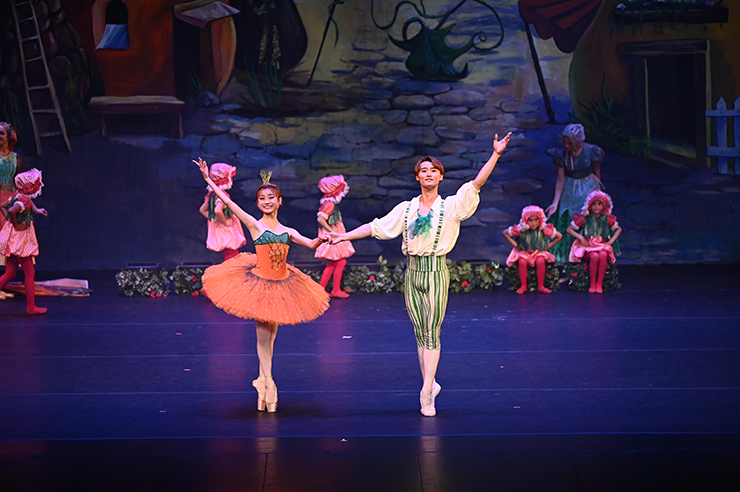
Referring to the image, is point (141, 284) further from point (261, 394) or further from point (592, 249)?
point (592, 249)

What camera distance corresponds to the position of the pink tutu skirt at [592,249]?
7.80 meters

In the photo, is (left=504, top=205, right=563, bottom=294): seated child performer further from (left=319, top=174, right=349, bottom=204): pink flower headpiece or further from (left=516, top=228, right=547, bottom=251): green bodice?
(left=319, top=174, right=349, bottom=204): pink flower headpiece

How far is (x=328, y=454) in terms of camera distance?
365 centimetres

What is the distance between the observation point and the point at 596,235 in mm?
7902

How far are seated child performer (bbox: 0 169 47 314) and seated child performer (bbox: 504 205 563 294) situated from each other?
4285mm

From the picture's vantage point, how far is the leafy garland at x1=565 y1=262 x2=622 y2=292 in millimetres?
7891

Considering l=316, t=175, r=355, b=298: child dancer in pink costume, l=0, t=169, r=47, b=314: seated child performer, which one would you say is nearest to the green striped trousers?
l=316, t=175, r=355, b=298: child dancer in pink costume

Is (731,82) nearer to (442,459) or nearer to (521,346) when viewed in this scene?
(521,346)

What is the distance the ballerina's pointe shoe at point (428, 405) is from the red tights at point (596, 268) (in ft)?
13.2

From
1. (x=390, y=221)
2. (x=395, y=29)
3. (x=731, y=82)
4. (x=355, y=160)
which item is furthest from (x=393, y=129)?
(x=390, y=221)

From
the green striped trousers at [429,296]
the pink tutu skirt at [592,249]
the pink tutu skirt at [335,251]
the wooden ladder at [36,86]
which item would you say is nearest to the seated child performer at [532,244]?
the pink tutu skirt at [592,249]

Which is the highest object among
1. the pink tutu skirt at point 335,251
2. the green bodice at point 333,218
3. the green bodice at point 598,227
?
the green bodice at point 333,218

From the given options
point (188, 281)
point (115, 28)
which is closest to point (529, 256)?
point (188, 281)

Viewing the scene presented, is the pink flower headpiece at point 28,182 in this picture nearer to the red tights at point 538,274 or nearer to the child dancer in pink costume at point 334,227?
the child dancer in pink costume at point 334,227
